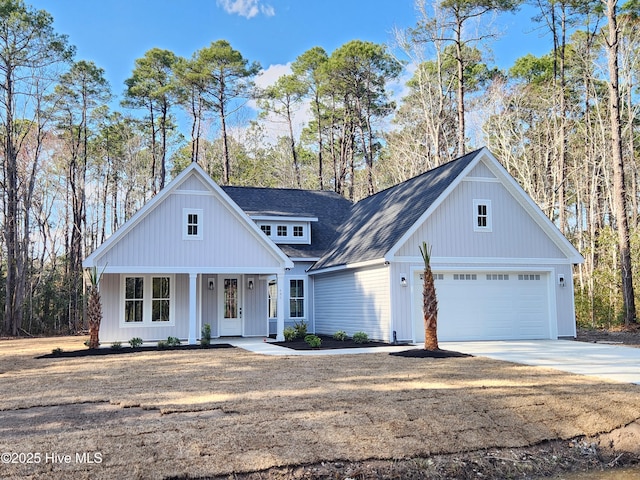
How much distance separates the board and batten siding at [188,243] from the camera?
15430 mm

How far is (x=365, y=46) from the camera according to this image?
30531 millimetres

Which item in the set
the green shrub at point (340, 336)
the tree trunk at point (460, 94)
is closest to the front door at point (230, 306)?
the green shrub at point (340, 336)

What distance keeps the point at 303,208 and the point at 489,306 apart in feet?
31.8

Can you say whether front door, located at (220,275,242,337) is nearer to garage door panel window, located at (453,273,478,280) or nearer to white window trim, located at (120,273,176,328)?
white window trim, located at (120,273,176,328)

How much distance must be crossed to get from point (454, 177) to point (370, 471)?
464 inches

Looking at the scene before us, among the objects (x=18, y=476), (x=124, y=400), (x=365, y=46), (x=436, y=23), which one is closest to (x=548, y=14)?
(x=436, y=23)

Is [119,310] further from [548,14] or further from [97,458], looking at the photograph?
[548,14]

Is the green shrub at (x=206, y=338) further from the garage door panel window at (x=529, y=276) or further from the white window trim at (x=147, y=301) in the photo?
the garage door panel window at (x=529, y=276)

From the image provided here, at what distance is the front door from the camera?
17.7 metres

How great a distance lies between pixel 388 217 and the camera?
702 inches

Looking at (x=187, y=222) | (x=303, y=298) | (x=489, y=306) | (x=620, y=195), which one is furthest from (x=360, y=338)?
(x=620, y=195)

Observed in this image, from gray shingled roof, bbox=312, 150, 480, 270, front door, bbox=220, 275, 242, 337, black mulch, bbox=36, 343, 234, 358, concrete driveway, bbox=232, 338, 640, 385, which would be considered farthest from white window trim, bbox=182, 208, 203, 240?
gray shingled roof, bbox=312, 150, 480, 270

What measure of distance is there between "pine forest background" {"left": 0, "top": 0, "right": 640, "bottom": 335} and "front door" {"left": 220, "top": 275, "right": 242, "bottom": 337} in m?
10.3

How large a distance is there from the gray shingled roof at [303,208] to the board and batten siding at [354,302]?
1.73 metres
